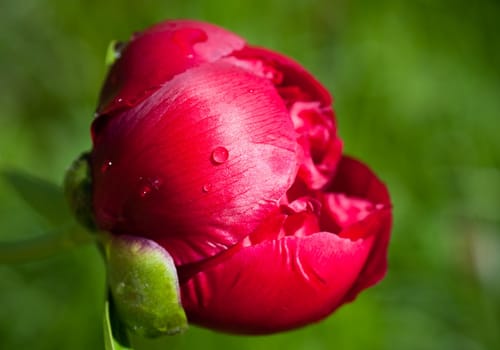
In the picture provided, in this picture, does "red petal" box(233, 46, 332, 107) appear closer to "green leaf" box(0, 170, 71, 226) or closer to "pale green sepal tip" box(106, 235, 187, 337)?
"pale green sepal tip" box(106, 235, 187, 337)

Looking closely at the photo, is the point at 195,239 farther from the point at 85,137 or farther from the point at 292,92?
the point at 85,137

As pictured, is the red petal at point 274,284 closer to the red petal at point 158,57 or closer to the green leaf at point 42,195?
the red petal at point 158,57

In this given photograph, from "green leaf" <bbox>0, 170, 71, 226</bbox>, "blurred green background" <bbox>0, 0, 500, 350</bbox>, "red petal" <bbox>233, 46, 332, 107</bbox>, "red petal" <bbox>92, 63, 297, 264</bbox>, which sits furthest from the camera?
"blurred green background" <bbox>0, 0, 500, 350</bbox>

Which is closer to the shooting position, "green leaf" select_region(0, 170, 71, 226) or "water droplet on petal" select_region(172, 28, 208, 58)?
"water droplet on petal" select_region(172, 28, 208, 58)

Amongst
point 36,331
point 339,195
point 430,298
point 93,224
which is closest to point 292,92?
point 339,195

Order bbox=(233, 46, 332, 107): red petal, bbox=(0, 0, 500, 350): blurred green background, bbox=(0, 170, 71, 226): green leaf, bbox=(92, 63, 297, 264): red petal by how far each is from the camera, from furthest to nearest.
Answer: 1. bbox=(0, 0, 500, 350): blurred green background
2. bbox=(0, 170, 71, 226): green leaf
3. bbox=(233, 46, 332, 107): red petal
4. bbox=(92, 63, 297, 264): red petal

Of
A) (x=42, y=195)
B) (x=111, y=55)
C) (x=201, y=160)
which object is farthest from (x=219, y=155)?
(x=42, y=195)

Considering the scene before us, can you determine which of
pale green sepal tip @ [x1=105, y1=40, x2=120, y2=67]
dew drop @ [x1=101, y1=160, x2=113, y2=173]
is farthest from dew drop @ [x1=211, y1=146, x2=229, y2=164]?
pale green sepal tip @ [x1=105, y1=40, x2=120, y2=67]

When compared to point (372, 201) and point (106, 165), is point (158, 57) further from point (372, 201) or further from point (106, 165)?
point (372, 201)
